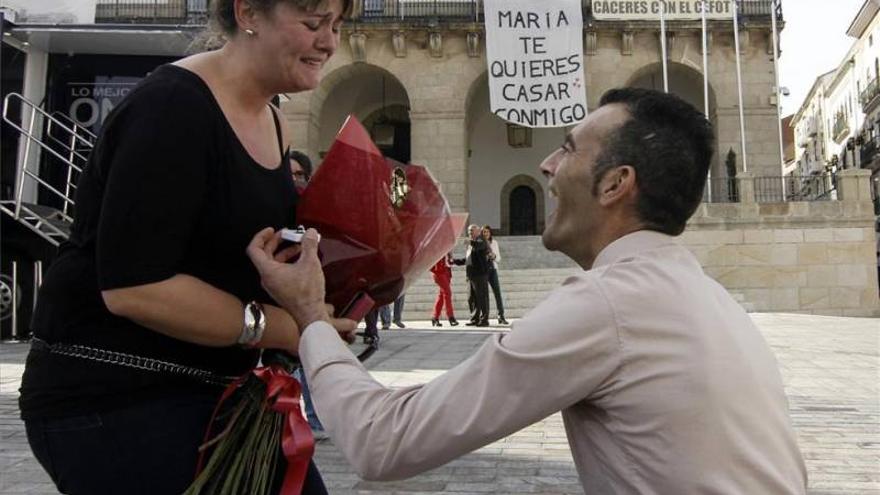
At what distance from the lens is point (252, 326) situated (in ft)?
5.01

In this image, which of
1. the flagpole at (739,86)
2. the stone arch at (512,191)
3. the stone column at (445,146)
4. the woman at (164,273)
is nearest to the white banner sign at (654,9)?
the flagpole at (739,86)

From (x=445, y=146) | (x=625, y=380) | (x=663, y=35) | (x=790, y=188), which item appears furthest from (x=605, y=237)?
(x=790, y=188)

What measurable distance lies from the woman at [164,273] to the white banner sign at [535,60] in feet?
58.4

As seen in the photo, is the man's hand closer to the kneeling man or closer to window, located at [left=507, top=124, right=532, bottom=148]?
the kneeling man

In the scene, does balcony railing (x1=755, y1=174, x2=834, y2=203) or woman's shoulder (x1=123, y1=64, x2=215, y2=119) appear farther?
balcony railing (x1=755, y1=174, x2=834, y2=203)

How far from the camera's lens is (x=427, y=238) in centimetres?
180

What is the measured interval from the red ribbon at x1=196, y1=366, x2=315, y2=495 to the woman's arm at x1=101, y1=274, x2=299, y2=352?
0.11m

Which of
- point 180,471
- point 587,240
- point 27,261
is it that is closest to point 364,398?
point 180,471

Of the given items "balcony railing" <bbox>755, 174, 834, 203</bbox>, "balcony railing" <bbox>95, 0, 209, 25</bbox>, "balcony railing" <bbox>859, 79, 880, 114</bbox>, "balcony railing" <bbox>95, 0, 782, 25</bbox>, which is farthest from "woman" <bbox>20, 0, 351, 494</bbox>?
"balcony railing" <bbox>859, 79, 880, 114</bbox>

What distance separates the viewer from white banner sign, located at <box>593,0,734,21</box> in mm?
23562

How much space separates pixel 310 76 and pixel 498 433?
842 millimetres

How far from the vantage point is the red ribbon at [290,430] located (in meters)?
1.56

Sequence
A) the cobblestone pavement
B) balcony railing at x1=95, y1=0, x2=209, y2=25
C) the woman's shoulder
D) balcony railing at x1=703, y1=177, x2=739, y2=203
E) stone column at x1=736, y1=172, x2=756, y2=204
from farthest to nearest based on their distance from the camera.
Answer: balcony railing at x1=95, y1=0, x2=209, y2=25 → balcony railing at x1=703, y1=177, x2=739, y2=203 → stone column at x1=736, y1=172, x2=756, y2=204 → the cobblestone pavement → the woman's shoulder

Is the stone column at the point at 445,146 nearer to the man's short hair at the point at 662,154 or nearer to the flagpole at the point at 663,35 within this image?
the flagpole at the point at 663,35
